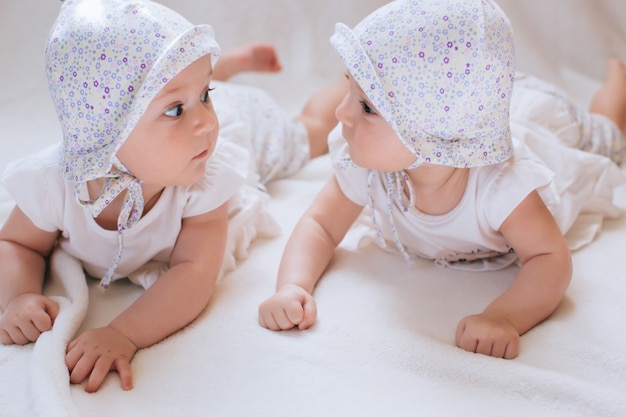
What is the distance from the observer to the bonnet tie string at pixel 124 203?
116 cm

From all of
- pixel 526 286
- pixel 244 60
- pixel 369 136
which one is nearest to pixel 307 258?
pixel 369 136

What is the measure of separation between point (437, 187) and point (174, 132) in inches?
17.1

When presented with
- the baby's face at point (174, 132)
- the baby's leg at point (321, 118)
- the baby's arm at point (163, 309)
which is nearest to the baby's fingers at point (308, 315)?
the baby's arm at point (163, 309)

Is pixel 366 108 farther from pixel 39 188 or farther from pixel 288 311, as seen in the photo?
pixel 39 188

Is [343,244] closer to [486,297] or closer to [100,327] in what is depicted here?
[486,297]

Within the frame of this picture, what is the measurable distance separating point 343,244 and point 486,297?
29 cm

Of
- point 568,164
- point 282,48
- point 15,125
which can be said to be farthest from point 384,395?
point 282,48

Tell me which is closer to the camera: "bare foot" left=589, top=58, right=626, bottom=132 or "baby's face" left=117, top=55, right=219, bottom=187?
"baby's face" left=117, top=55, right=219, bottom=187

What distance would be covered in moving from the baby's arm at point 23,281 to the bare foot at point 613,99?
1.31m

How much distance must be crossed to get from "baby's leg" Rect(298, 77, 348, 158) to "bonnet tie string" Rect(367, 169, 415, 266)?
51 cm

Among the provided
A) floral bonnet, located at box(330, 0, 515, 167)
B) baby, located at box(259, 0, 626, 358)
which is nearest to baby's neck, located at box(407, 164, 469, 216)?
baby, located at box(259, 0, 626, 358)

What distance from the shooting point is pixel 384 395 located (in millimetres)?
1013

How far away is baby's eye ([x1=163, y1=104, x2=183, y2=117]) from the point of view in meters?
1.12

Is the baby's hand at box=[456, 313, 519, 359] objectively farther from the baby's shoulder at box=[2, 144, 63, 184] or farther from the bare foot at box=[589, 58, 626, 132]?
the bare foot at box=[589, 58, 626, 132]
